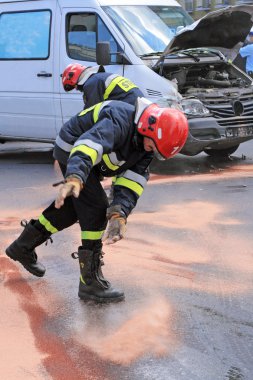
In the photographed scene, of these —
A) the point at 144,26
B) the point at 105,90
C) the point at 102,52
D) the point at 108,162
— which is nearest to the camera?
the point at 108,162

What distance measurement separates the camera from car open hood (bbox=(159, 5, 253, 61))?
9248 millimetres

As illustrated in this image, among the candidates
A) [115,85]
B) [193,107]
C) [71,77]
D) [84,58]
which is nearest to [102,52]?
[84,58]

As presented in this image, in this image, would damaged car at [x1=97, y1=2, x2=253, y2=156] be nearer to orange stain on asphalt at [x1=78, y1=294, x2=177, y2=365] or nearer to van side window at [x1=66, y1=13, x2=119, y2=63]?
van side window at [x1=66, y1=13, x2=119, y2=63]

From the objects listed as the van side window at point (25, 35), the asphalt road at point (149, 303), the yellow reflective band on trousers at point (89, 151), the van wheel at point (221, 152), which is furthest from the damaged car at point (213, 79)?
the yellow reflective band on trousers at point (89, 151)

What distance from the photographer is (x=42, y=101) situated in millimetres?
10125

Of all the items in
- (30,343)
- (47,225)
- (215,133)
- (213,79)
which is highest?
(47,225)

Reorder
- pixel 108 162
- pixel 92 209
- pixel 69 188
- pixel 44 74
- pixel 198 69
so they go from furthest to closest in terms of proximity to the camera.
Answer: pixel 44 74 < pixel 198 69 < pixel 92 209 < pixel 108 162 < pixel 69 188

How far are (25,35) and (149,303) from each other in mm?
6730

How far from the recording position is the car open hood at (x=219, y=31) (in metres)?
9.25

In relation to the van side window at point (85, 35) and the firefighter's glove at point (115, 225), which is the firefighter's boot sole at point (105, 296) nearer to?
the firefighter's glove at point (115, 225)

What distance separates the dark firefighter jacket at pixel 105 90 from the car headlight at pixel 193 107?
267 cm

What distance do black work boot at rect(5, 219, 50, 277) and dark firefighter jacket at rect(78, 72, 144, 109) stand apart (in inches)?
66.9

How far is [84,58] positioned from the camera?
9.70 metres

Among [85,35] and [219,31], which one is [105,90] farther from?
[219,31]
